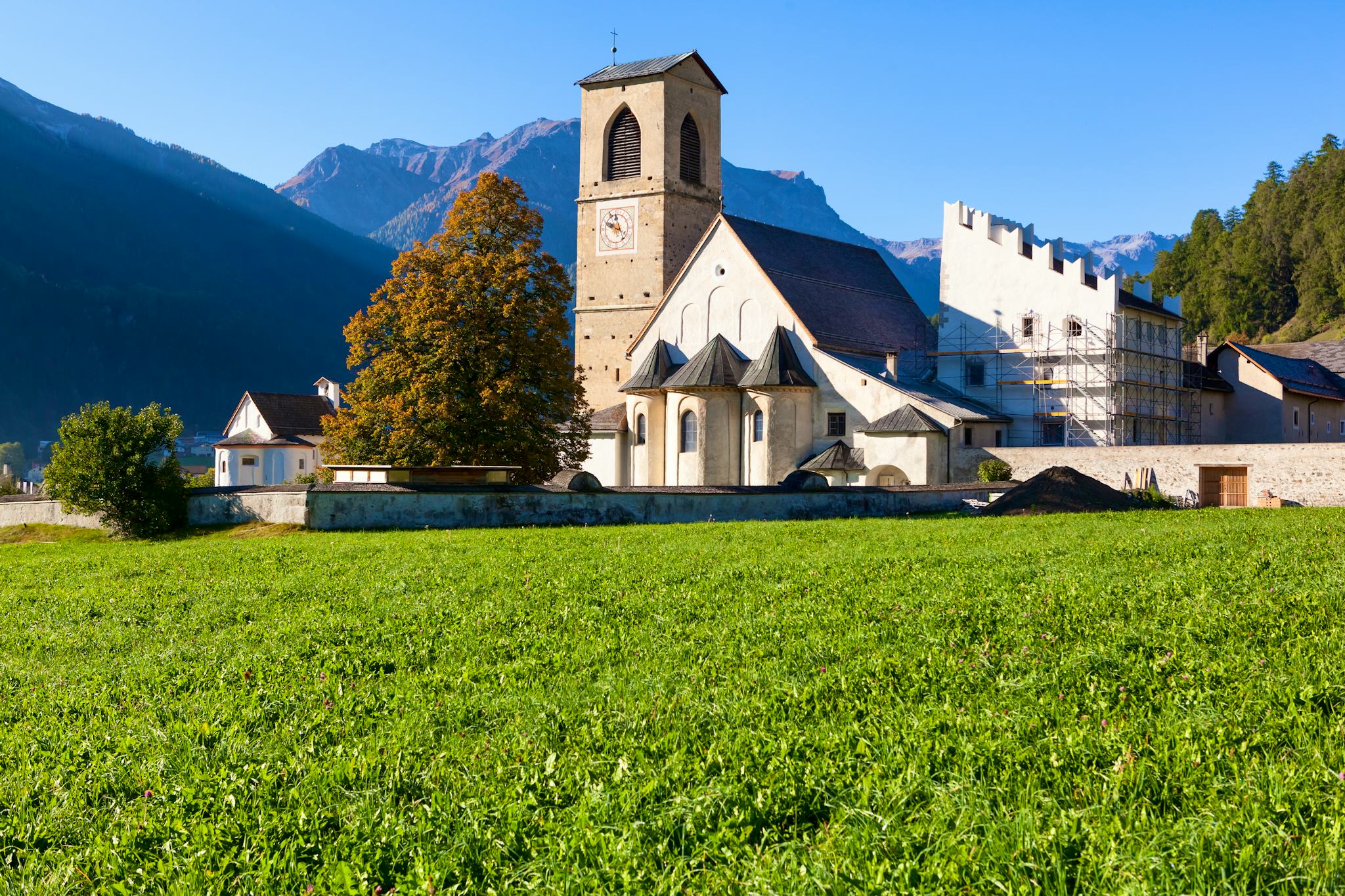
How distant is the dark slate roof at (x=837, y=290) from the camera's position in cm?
5378

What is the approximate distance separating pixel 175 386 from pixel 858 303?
170m

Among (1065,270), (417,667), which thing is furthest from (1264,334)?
(417,667)

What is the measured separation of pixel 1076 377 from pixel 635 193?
2464cm

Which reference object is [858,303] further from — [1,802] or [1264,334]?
[1264,334]

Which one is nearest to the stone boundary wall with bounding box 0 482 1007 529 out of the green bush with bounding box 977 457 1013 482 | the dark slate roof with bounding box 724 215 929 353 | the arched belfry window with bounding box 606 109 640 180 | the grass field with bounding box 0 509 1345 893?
the green bush with bounding box 977 457 1013 482

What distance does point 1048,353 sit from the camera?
53969mm

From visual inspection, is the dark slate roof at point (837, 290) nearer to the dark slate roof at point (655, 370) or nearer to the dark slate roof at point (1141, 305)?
the dark slate roof at point (655, 370)

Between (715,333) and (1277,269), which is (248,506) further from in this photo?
(1277,269)

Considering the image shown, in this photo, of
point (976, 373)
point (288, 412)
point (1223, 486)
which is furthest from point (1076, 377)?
point (288, 412)

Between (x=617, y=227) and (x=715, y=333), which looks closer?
(x=715, y=333)

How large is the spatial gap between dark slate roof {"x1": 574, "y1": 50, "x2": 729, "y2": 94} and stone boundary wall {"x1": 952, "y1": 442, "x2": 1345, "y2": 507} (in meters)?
27.1

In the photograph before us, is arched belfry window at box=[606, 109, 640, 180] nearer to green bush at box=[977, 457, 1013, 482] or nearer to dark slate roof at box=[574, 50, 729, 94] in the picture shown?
dark slate roof at box=[574, 50, 729, 94]

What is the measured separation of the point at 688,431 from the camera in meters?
51.8

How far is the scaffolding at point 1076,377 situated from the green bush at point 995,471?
754cm
